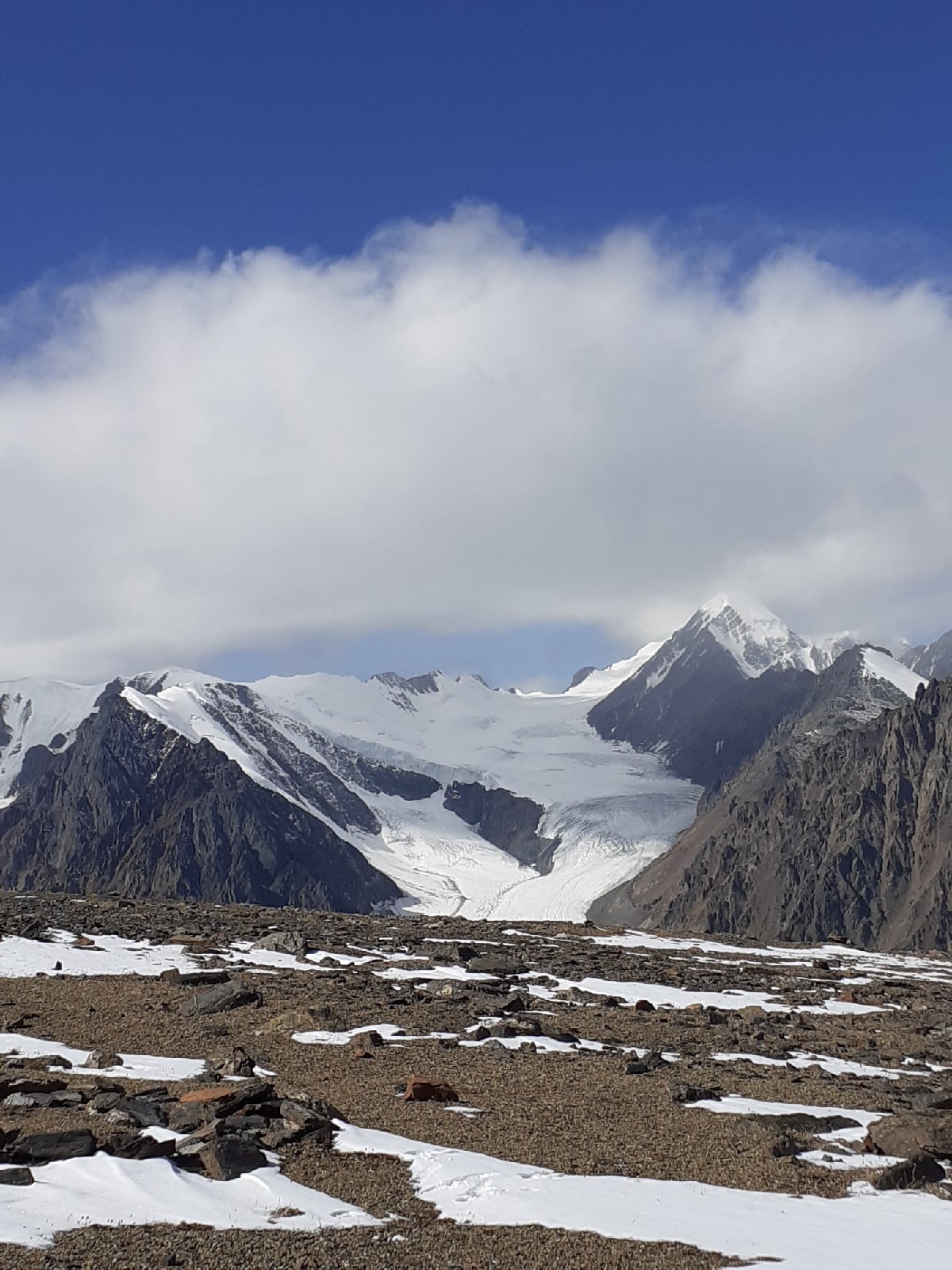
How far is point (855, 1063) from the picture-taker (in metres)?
27.8

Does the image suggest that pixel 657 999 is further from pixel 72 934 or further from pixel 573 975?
pixel 72 934

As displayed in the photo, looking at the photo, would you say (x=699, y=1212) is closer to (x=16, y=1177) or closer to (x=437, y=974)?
(x=16, y=1177)

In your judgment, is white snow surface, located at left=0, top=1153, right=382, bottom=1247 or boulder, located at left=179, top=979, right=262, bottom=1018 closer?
white snow surface, located at left=0, top=1153, right=382, bottom=1247

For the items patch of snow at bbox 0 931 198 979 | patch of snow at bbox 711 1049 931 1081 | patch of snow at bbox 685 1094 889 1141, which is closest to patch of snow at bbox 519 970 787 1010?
patch of snow at bbox 711 1049 931 1081

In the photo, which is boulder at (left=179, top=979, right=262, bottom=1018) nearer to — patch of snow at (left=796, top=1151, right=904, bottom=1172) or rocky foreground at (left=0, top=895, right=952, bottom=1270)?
rocky foreground at (left=0, top=895, right=952, bottom=1270)

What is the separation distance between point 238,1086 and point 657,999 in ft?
70.7

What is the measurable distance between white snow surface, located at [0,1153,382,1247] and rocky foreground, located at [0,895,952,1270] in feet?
0.25

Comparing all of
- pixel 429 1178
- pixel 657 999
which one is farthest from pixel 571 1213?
pixel 657 999

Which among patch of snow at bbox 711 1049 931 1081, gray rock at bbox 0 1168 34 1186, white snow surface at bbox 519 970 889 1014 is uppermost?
gray rock at bbox 0 1168 34 1186

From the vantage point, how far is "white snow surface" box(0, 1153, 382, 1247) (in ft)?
42.9

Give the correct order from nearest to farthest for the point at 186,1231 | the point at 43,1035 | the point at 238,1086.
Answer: the point at 186,1231 < the point at 238,1086 < the point at 43,1035

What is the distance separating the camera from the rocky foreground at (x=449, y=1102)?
532 inches

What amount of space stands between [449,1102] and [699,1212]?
22.9 ft

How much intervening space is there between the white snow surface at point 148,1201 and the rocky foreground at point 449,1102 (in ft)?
0.25
